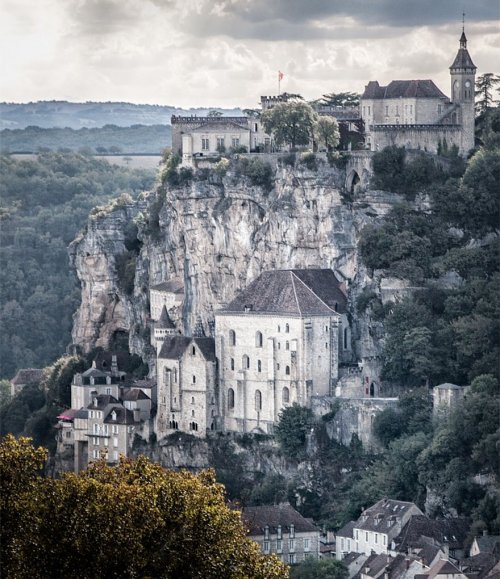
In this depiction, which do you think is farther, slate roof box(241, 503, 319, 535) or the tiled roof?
the tiled roof

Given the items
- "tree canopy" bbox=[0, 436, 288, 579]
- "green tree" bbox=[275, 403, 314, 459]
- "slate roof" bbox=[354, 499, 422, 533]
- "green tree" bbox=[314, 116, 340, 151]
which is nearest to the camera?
"tree canopy" bbox=[0, 436, 288, 579]

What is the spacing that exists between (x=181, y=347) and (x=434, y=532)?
22.1 m

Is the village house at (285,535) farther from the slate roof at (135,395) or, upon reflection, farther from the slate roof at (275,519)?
the slate roof at (135,395)

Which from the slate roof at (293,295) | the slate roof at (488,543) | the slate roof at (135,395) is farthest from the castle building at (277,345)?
the slate roof at (488,543)

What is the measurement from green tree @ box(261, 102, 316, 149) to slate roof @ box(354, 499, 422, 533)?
1013 inches

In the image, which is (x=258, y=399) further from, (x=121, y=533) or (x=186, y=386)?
(x=121, y=533)

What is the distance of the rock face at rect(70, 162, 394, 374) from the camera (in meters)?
115

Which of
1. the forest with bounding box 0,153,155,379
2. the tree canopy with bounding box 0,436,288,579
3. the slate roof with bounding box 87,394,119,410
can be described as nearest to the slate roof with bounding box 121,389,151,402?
the slate roof with bounding box 87,394,119,410

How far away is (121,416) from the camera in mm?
117000

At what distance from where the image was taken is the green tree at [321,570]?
94688 millimetres

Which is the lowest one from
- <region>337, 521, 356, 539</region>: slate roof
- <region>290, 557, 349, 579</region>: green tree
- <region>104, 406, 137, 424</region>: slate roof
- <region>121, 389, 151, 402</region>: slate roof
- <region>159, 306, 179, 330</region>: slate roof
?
<region>290, 557, 349, 579</region>: green tree

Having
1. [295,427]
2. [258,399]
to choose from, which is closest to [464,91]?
[258,399]

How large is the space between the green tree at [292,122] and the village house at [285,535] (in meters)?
25.1

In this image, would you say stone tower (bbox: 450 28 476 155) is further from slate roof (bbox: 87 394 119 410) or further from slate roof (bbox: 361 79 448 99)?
slate roof (bbox: 87 394 119 410)
